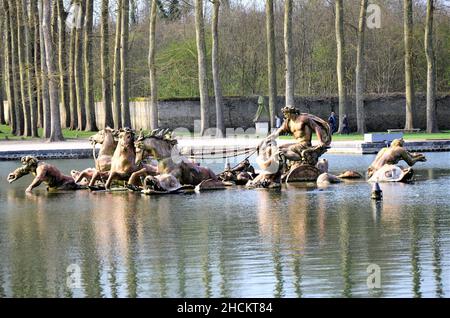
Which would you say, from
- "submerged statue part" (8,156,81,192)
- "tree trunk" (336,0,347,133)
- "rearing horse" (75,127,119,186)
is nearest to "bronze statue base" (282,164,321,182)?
"rearing horse" (75,127,119,186)

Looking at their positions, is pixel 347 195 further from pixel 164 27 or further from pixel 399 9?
pixel 164 27

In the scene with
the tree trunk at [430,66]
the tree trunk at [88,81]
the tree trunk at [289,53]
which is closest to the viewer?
the tree trunk at [289,53]

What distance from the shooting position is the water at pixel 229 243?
13.6 metres

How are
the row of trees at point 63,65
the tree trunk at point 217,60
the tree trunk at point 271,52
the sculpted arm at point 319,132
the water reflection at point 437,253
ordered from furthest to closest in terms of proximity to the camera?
the row of trees at point 63,65
the tree trunk at point 217,60
the tree trunk at point 271,52
the sculpted arm at point 319,132
the water reflection at point 437,253

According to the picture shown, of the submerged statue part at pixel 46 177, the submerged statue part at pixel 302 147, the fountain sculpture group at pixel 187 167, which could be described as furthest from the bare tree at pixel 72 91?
the submerged statue part at pixel 302 147

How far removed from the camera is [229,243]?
→ 16969 millimetres

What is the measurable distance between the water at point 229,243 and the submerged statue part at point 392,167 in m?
1.17

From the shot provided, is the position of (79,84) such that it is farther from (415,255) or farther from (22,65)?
(415,255)

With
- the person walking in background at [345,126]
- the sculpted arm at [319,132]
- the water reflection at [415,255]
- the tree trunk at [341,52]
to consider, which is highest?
the tree trunk at [341,52]

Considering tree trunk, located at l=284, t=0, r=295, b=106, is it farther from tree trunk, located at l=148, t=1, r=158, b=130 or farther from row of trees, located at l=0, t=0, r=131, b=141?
row of trees, located at l=0, t=0, r=131, b=141

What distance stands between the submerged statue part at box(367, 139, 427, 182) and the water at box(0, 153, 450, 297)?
3.83 feet

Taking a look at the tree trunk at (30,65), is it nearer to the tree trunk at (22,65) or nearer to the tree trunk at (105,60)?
the tree trunk at (22,65)

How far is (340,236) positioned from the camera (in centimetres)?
1736

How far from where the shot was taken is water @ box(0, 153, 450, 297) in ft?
44.6
